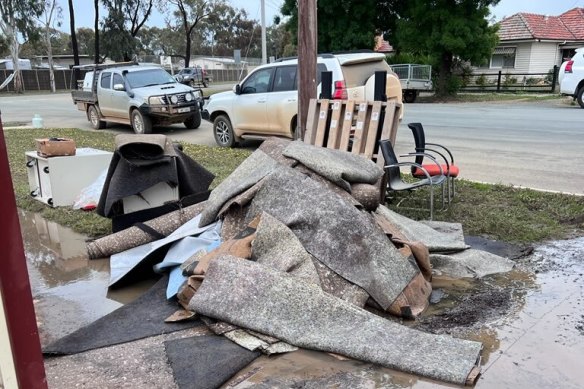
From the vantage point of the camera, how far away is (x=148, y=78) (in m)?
15.0

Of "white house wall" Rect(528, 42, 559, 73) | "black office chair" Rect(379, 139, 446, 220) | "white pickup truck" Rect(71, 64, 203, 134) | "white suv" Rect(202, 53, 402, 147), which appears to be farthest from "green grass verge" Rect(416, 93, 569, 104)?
"black office chair" Rect(379, 139, 446, 220)

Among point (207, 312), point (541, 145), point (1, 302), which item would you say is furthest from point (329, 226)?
point (541, 145)

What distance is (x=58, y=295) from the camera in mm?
4219

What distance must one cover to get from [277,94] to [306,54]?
3.65m

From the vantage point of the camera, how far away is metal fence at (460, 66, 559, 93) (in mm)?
Result: 28219

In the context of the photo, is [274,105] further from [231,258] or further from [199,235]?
[231,258]

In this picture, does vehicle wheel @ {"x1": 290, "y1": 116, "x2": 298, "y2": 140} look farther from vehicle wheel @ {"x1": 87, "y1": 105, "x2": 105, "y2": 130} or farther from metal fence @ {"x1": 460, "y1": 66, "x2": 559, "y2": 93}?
metal fence @ {"x1": 460, "y1": 66, "x2": 559, "y2": 93}

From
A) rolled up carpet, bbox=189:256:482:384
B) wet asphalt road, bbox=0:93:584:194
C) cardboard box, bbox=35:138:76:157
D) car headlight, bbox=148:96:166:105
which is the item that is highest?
car headlight, bbox=148:96:166:105

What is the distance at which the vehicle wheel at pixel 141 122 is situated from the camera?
14.2 metres

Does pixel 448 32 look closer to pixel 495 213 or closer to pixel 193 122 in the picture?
pixel 193 122

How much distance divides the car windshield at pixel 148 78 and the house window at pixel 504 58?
2706 centimetres

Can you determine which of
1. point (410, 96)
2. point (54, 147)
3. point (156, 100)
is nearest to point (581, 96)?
point (410, 96)

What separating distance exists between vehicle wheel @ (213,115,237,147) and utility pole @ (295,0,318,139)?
4.56 metres

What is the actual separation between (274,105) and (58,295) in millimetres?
7131
